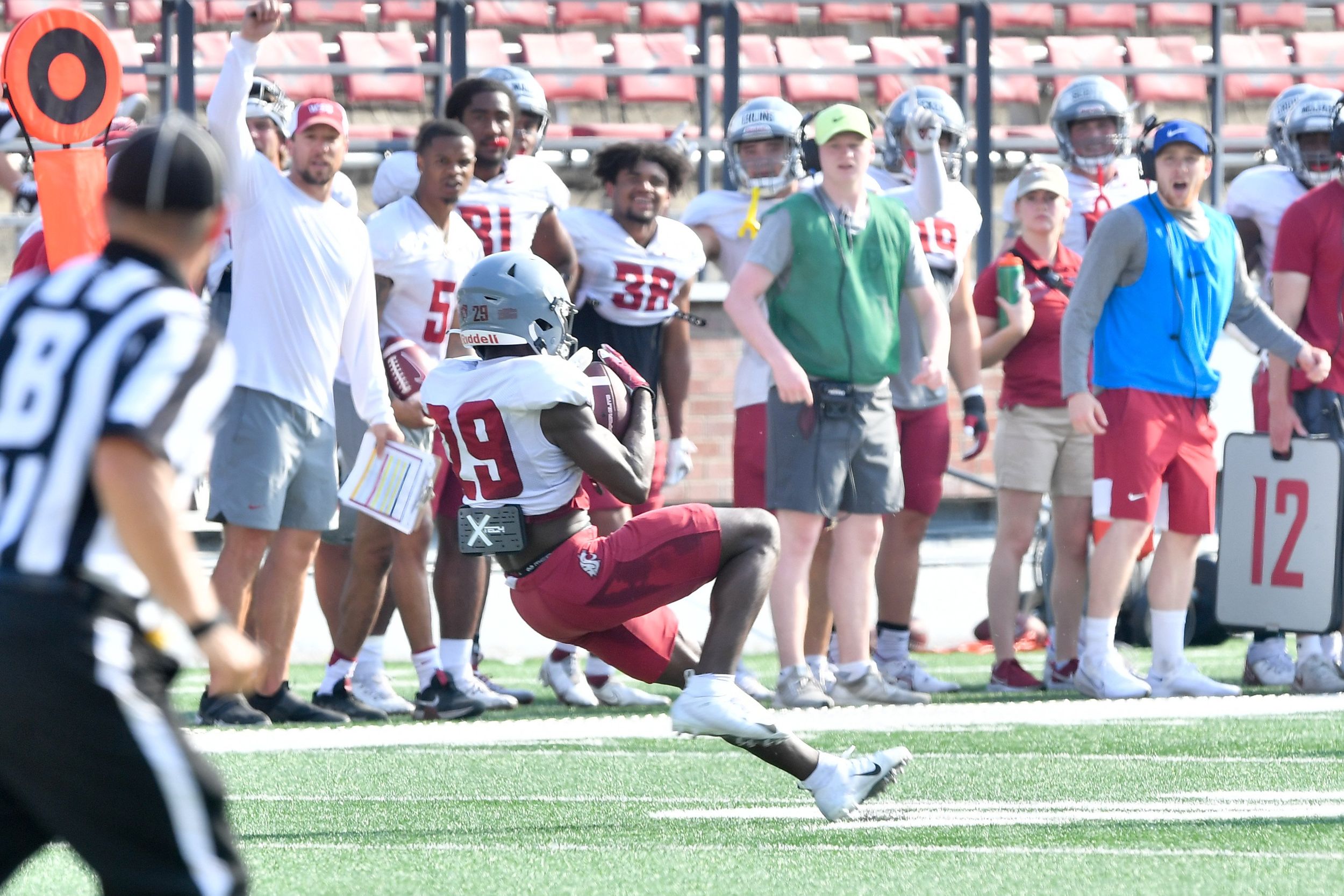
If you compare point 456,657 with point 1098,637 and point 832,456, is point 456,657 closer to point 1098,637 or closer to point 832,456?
point 832,456

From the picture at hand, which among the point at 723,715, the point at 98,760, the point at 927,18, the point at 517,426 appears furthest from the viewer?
the point at 927,18

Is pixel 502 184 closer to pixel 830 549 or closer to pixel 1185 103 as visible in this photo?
pixel 830 549

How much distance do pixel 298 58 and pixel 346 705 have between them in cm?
709

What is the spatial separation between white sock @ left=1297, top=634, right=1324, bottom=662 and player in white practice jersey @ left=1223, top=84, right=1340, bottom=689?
174 millimetres

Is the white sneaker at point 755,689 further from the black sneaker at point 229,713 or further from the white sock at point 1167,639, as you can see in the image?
the black sneaker at point 229,713

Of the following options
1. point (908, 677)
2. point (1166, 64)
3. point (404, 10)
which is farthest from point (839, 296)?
point (1166, 64)

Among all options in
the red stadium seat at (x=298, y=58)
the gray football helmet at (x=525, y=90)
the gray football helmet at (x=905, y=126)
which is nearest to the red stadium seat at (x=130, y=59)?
the red stadium seat at (x=298, y=58)

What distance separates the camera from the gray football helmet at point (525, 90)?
8.23 m

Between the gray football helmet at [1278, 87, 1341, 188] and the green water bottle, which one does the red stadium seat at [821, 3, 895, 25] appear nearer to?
the gray football helmet at [1278, 87, 1341, 188]

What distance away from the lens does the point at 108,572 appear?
262 centimetres

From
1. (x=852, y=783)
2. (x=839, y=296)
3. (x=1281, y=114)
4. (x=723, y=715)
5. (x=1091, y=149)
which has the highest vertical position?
(x=1281, y=114)

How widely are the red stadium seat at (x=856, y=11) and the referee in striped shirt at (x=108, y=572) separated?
12563 millimetres

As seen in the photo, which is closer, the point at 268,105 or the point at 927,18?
the point at 268,105

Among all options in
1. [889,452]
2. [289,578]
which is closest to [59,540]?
[289,578]
